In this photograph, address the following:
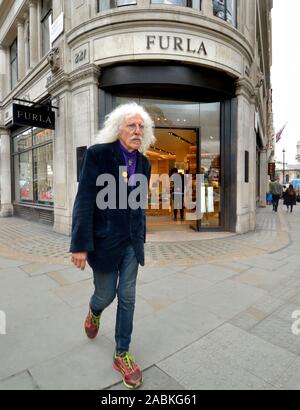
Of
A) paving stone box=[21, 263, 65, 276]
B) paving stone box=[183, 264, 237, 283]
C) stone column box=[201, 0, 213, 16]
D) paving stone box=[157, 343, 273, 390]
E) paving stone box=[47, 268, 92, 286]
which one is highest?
stone column box=[201, 0, 213, 16]

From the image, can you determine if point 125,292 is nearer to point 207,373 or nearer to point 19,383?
point 207,373

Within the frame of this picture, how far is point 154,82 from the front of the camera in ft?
23.8

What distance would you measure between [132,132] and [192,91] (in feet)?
21.8

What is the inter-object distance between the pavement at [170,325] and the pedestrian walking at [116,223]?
38cm

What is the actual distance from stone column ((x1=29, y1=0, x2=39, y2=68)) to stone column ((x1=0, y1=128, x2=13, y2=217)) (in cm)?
477

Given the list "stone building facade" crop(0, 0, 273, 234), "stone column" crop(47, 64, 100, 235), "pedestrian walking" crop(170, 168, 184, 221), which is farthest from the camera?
"pedestrian walking" crop(170, 168, 184, 221)

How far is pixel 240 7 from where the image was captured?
8414 mm

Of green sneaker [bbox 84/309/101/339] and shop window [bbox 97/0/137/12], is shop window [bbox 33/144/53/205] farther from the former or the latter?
green sneaker [bbox 84/309/101/339]

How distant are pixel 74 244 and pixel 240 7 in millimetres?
9738

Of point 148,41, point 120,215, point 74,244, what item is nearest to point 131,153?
point 120,215

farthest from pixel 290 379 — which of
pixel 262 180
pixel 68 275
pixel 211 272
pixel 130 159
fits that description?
pixel 262 180

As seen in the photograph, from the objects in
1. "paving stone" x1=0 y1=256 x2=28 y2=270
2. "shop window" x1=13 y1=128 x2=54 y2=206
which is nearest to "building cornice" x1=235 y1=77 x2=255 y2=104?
"shop window" x1=13 y1=128 x2=54 y2=206

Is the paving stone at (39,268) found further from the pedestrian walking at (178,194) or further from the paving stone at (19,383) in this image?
the pedestrian walking at (178,194)

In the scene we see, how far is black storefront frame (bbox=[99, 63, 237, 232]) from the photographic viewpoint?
7238mm
